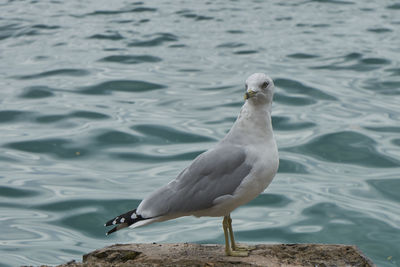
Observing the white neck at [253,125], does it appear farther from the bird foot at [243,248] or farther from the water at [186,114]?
the water at [186,114]

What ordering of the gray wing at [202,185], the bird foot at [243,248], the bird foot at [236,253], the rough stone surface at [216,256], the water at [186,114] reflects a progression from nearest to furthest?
1. the gray wing at [202,185]
2. the rough stone surface at [216,256]
3. the bird foot at [236,253]
4. the bird foot at [243,248]
5. the water at [186,114]

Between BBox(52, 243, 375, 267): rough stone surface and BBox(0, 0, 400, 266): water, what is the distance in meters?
2.17

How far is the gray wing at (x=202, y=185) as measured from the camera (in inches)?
163

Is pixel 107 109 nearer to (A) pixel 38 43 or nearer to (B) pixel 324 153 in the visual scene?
(B) pixel 324 153

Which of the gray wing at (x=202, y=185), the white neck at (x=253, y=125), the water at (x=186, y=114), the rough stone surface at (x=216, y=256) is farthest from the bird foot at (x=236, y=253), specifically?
the water at (x=186, y=114)

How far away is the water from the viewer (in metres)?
7.29

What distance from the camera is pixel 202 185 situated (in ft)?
13.7

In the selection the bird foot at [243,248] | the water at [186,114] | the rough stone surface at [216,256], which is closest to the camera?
the rough stone surface at [216,256]

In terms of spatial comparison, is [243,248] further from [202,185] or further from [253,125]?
[253,125]

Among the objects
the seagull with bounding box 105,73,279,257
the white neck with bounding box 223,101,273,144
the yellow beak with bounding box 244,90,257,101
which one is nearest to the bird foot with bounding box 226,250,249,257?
the seagull with bounding box 105,73,279,257

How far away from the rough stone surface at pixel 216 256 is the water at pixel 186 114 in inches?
85.3

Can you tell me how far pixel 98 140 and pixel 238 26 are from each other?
637 centimetres

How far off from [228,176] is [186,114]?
613 cm

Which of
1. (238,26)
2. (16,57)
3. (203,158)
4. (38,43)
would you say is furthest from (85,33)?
(203,158)
